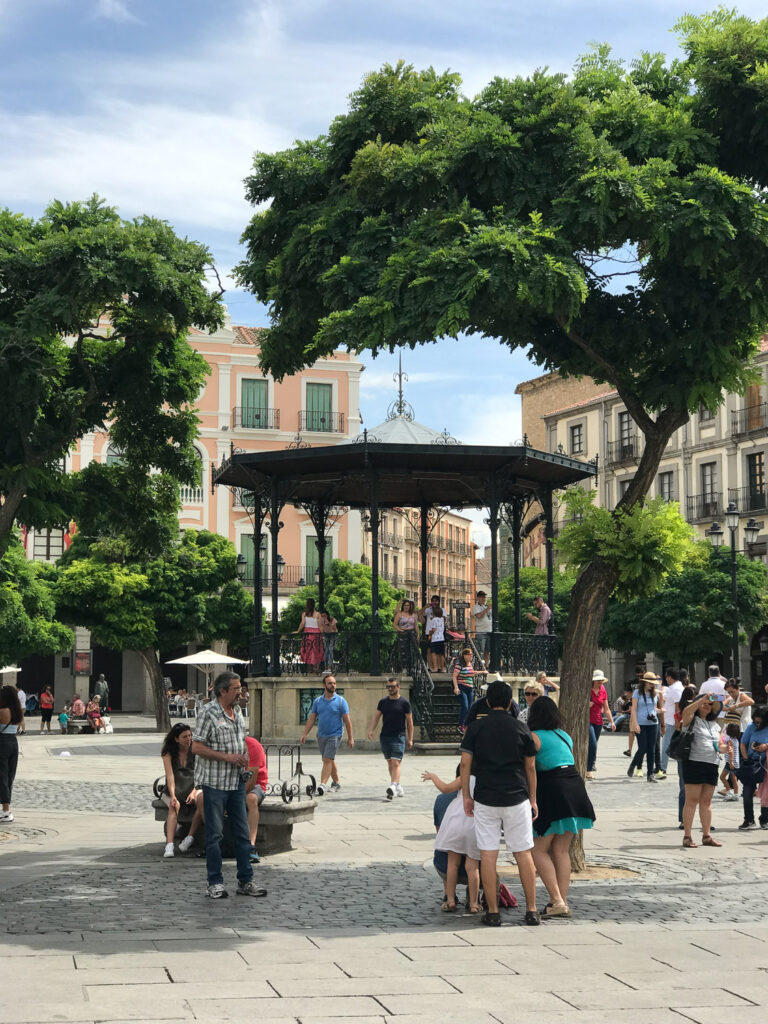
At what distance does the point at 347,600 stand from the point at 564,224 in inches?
1682

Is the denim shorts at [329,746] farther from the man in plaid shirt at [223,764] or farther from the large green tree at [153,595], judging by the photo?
the large green tree at [153,595]

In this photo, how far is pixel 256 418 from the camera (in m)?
58.5

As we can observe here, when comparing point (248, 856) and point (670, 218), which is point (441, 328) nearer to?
point (670, 218)

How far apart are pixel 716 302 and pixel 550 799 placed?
4.05 metres

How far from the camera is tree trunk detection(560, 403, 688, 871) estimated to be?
10.8m

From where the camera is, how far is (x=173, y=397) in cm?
1421

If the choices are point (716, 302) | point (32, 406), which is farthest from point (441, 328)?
point (32, 406)

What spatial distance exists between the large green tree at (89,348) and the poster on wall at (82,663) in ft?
141

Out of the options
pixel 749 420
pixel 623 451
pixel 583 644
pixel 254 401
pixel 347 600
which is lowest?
pixel 583 644

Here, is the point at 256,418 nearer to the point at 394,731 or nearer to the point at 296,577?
the point at 296,577

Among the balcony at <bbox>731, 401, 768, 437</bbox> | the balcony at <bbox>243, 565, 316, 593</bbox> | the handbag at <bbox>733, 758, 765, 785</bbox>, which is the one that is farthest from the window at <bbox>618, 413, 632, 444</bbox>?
the handbag at <bbox>733, 758, 765, 785</bbox>

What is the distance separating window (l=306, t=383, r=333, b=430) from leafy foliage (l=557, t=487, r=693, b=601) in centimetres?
4794

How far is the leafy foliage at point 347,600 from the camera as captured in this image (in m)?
51.0

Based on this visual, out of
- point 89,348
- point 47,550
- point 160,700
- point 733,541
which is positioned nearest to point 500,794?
point 89,348
